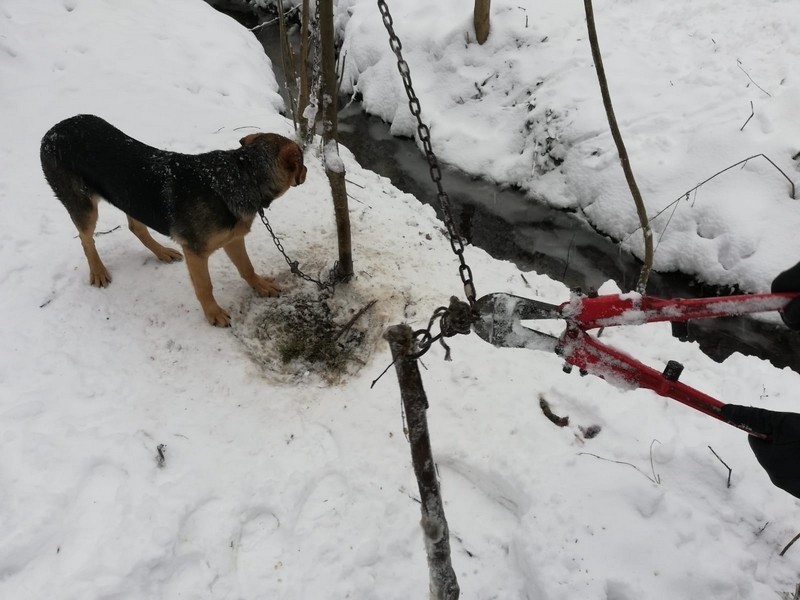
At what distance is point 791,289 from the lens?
183 centimetres

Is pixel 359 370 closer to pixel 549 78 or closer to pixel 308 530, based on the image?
pixel 308 530

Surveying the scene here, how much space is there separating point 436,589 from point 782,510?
197 cm

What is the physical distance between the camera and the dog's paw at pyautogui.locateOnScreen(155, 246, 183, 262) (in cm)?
423

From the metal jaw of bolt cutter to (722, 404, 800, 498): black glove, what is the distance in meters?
0.04

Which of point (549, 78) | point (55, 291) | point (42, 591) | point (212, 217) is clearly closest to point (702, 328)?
point (549, 78)

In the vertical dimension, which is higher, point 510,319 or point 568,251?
point 510,319

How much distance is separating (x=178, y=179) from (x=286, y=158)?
0.73 meters

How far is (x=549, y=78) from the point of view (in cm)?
705

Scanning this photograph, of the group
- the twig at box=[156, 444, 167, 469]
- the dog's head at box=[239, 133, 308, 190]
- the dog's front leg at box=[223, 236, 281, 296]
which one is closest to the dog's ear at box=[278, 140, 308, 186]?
the dog's head at box=[239, 133, 308, 190]

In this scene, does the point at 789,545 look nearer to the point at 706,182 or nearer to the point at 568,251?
the point at 568,251

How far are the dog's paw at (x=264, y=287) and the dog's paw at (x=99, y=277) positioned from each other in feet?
3.74

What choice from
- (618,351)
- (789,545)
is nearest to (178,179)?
(618,351)

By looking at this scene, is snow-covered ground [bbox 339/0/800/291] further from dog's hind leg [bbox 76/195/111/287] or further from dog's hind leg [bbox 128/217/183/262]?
dog's hind leg [bbox 76/195/111/287]

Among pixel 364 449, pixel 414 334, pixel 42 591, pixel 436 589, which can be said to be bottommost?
pixel 42 591
